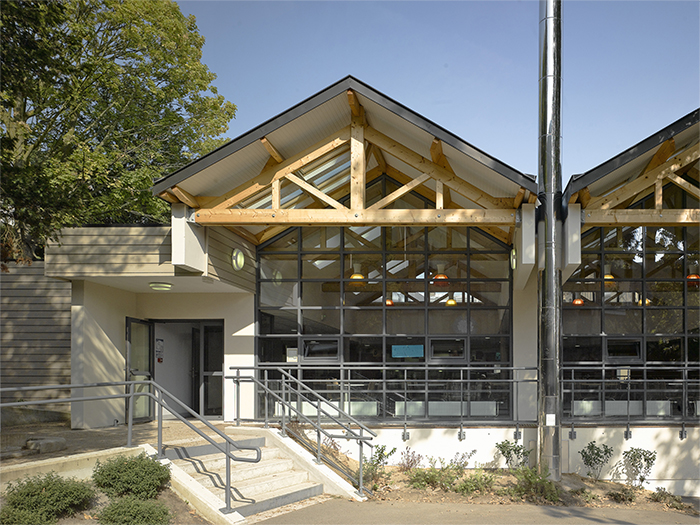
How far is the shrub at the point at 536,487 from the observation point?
8102 millimetres

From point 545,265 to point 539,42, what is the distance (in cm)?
362

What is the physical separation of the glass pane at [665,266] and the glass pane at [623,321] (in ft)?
2.77

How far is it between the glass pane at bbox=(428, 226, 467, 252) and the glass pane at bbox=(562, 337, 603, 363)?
9.28 feet

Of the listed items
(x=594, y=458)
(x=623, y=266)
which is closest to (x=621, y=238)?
(x=623, y=266)

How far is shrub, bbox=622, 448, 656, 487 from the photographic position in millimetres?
9992

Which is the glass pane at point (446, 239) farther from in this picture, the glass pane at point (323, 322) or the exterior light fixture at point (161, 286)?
the exterior light fixture at point (161, 286)

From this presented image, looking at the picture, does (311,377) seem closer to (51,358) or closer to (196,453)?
(196,453)

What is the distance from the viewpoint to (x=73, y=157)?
15.6 metres

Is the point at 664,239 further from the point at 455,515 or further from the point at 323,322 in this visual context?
the point at 455,515

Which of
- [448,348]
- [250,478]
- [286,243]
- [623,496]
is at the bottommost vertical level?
[623,496]

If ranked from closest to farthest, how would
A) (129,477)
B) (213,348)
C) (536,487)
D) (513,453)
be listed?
(129,477) → (536,487) → (513,453) → (213,348)

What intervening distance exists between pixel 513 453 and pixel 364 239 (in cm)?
499

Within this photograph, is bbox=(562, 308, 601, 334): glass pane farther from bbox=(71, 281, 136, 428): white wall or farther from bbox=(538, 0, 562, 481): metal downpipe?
bbox=(71, 281, 136, 428): white wall

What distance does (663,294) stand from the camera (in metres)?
11.8
